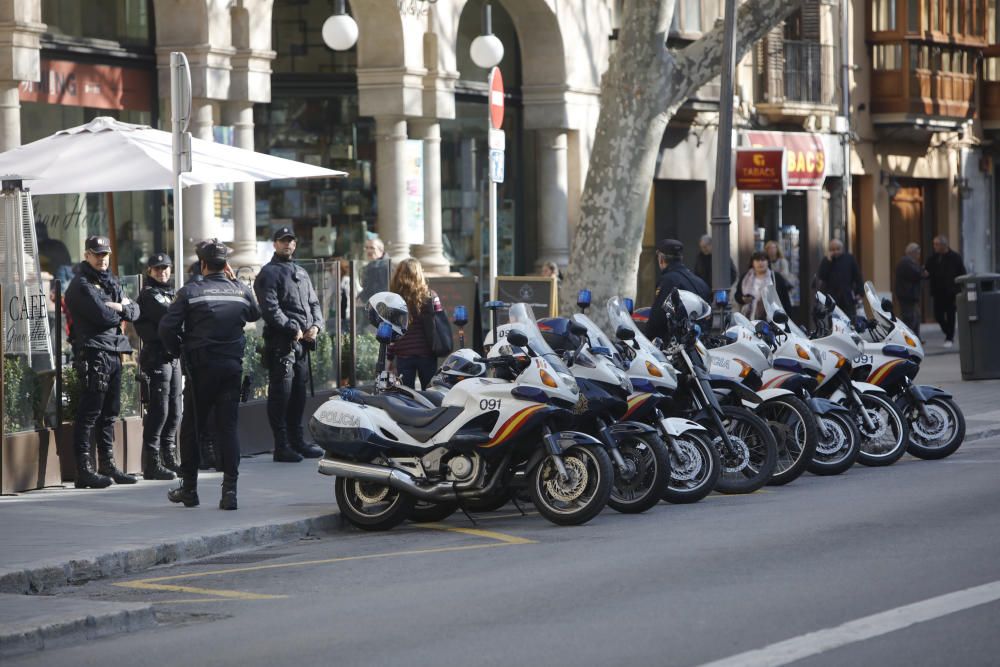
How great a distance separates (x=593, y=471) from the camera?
11.0 m

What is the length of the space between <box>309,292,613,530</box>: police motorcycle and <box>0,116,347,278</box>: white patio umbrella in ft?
10.2

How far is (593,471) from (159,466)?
3973 mm

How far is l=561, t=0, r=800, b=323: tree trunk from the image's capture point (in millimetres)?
20125

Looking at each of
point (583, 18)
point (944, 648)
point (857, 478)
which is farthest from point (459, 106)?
point (944, 648)

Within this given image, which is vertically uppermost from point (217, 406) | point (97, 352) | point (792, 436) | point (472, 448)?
point (97, 352)

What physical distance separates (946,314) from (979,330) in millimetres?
7896

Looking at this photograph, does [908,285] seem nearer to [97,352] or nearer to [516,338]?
[97,352]

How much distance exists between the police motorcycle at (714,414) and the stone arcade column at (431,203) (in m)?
12.7

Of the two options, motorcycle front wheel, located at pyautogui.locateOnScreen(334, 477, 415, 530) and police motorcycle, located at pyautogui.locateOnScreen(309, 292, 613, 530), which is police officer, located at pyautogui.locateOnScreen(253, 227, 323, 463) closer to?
police motorcycle, located at pyautogui.locateOnScreen(309, 292, 613, 530)

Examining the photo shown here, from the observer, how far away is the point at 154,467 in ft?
44.4

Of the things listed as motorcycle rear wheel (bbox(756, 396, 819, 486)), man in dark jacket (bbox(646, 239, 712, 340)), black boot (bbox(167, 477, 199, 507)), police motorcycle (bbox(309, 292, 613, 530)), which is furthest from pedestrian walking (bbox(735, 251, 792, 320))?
black boot (bbox(167, 477, 199, 507))

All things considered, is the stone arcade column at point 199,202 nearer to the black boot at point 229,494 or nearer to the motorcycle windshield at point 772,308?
the motorcycle windshield at point 772,308

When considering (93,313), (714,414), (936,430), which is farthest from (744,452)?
(93,313)

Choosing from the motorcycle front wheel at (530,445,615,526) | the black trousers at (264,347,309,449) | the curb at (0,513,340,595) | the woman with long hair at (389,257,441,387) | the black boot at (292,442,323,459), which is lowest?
the curb at (0,513,340,595)
